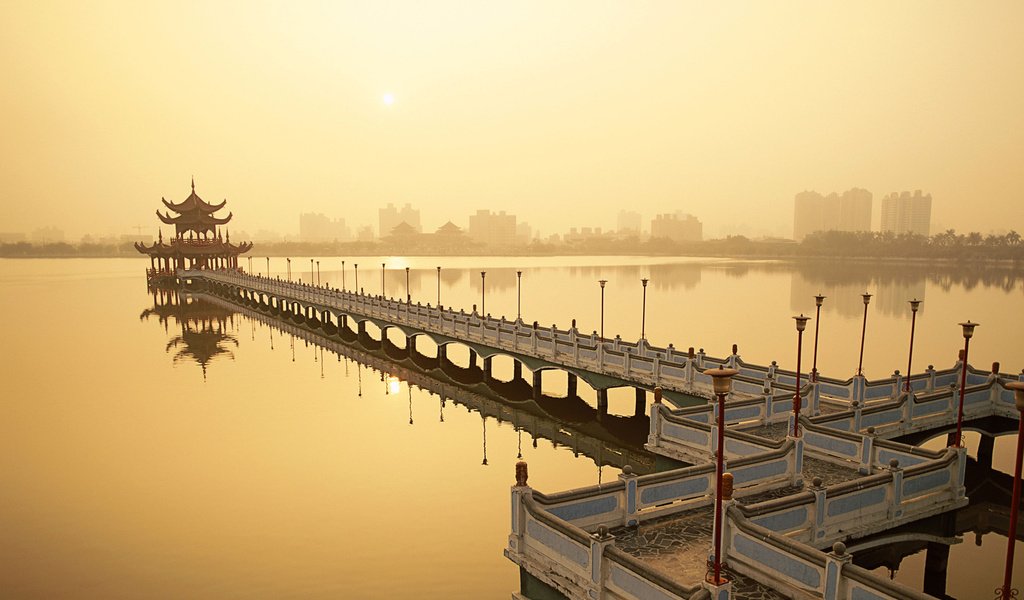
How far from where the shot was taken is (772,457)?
15016 mm

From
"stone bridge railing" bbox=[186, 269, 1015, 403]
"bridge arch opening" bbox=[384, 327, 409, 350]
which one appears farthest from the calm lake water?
"bridge arch opening" bbox=[384, 327, 409, 350]

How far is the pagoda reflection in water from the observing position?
51.7 meters

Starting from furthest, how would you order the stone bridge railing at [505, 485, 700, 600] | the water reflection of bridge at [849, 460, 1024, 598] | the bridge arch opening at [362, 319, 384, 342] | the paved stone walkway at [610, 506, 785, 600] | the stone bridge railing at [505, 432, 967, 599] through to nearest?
the bridge arch opening at [362, 319, 384, 342] → the water reflection of bridge at [849, 460, 1024, 598] → the paved stone walkway at [610, 506, 785, 600] → the stone bridge railing at [505, 432, 967, 599] → the stone bridge railing at [505, 485, 700, 600]

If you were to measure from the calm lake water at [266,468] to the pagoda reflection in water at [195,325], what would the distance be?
616mm

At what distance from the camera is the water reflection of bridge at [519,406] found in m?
28.8

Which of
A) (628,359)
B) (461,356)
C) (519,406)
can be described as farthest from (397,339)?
(628,359)

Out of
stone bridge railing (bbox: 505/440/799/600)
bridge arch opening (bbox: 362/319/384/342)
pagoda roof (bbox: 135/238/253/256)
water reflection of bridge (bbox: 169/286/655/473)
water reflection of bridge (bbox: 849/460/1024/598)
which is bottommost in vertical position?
bridge arch opening (bbox: 362/319/384/342)

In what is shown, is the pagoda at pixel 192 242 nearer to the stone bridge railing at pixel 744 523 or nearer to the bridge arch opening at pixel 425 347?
the bridge arch opening at pixel 425 347

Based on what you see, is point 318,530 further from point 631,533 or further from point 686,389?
point 686,389

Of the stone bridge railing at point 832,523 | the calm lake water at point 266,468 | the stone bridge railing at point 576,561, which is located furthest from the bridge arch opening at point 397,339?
the stone bridge railing at point 832,523

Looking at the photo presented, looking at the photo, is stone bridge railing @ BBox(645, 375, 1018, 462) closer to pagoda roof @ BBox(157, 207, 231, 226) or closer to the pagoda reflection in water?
the pagoda reflection in water

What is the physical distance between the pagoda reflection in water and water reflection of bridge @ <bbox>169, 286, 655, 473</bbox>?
8.57 metres

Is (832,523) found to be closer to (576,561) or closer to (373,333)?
(576,561)

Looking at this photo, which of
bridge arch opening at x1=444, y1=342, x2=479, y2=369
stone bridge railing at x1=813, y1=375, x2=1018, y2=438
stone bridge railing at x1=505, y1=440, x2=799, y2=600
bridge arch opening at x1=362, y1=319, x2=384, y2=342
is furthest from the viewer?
bridge arch opening at x1=362, y1=319, x2=384, y2=342
